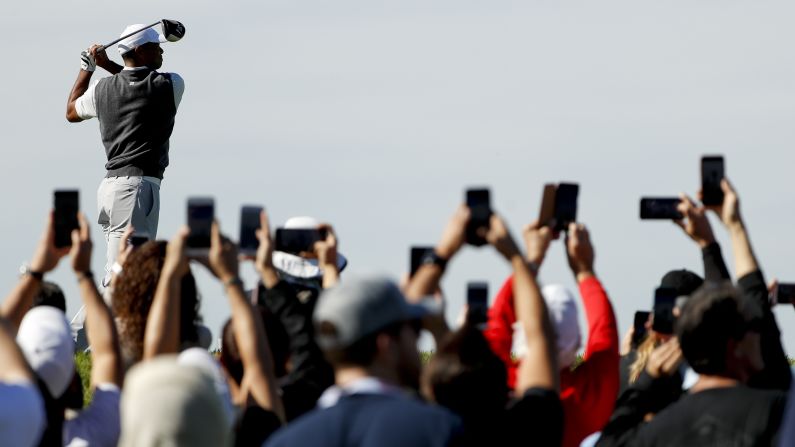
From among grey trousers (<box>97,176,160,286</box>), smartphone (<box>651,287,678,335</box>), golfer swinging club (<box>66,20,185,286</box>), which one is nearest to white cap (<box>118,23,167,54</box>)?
golfer swinging club (<box>66,20,185,286</box>)

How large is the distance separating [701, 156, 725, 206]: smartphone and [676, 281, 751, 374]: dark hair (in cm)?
116

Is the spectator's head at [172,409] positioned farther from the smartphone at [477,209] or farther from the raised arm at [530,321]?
the smartphone at [477,209]

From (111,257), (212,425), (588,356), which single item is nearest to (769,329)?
(588,356)

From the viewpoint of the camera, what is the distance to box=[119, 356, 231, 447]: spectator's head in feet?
16.0

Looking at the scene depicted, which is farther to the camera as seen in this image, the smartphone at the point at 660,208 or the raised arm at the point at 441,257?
the smartphone at the point at 660,208

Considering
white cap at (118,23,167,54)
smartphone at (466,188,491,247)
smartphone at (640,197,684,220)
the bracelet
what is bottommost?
the bracelet

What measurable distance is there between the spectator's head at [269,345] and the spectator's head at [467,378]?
121 centimetres

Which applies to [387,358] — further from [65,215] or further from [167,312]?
[65,215]

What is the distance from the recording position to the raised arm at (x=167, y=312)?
623cm

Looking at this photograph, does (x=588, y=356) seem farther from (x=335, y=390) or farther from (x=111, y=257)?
(x=111, y=257)

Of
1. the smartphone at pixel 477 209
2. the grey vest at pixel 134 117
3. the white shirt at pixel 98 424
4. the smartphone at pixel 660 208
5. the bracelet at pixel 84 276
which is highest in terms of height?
the grey vest at pixel 134 117

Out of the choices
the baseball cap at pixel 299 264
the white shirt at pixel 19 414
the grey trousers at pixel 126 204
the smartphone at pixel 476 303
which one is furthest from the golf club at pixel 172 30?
the white shirt at pixel 19 414

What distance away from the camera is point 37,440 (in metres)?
5.46

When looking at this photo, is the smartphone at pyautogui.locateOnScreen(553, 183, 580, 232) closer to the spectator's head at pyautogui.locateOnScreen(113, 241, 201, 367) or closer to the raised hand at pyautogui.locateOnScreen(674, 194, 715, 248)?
the raised hand at pyautogui.locateOnScreen(674, 194, 715, 248)
